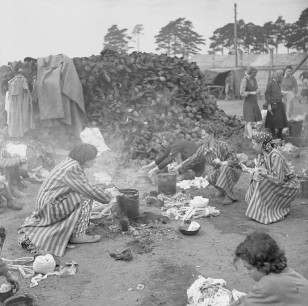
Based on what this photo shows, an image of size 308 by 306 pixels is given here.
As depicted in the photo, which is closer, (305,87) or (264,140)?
(264,140)

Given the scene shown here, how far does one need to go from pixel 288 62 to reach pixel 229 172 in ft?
62.8

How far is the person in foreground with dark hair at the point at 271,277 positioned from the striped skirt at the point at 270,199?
293cm

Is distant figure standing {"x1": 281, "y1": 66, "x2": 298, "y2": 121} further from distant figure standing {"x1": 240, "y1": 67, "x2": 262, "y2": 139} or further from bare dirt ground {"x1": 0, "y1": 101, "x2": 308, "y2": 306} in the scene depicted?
bare dirt ground {"x1": 0, "y1": 101, "x2": 308, "y2": 306}

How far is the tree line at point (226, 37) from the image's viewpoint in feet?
66.0

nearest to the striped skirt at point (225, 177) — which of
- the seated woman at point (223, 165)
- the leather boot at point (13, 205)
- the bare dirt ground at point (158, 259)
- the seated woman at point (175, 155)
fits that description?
the seated woman at point (223, 165)

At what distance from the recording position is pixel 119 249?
4609 millimetres

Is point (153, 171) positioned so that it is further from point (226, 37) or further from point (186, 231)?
point (226, 37)

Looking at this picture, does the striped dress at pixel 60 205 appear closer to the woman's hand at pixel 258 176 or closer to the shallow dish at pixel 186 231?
the shallow dish at pixel 186 231

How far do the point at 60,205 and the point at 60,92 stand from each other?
500cm

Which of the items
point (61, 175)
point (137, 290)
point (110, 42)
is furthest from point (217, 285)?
point (110, 42)

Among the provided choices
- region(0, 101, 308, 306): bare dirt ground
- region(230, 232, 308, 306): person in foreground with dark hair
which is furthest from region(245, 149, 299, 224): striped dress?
region(230, 232, 308, 306): person in foreground with dark hair

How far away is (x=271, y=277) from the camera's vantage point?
7.55ft

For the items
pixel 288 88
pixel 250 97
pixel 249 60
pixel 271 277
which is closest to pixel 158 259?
pixel 271 277

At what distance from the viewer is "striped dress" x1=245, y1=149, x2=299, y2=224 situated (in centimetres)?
514
